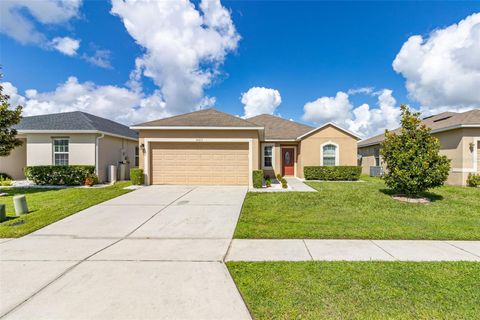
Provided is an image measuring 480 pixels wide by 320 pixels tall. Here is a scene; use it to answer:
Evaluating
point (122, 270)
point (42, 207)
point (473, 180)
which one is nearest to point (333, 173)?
point (473, 180)

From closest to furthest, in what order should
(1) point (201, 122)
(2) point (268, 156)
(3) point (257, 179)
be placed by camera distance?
(3) point (257, 179), (1) point (201, 122), (2) point (268, 156)

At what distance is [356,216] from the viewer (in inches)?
268

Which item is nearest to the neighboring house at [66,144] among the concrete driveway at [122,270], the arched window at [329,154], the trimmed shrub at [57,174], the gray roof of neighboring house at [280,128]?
the trimmed shrub at [57,174]

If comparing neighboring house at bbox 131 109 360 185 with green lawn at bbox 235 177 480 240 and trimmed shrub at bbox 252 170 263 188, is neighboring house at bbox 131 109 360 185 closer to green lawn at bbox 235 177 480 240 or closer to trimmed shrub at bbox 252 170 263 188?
trimmed shrub at bbox 252 170 263 188

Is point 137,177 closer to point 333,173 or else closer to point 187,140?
point 187,140

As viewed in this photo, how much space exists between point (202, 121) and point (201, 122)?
0.59 ft

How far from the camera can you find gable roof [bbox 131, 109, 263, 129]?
12.2 m

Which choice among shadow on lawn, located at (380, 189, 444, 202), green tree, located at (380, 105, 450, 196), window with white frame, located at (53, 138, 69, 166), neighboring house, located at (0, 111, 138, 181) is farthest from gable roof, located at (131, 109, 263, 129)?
shadow on lawn, located at (380, 189, 444, 202)

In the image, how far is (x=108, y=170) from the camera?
47.5ft

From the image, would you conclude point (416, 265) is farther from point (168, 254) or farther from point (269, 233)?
point (168, 254)

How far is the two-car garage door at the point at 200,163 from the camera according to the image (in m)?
12.5

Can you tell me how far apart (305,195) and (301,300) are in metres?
7.26

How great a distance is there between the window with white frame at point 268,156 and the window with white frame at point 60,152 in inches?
500

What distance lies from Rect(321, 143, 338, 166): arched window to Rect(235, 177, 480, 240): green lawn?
19.3 ft
